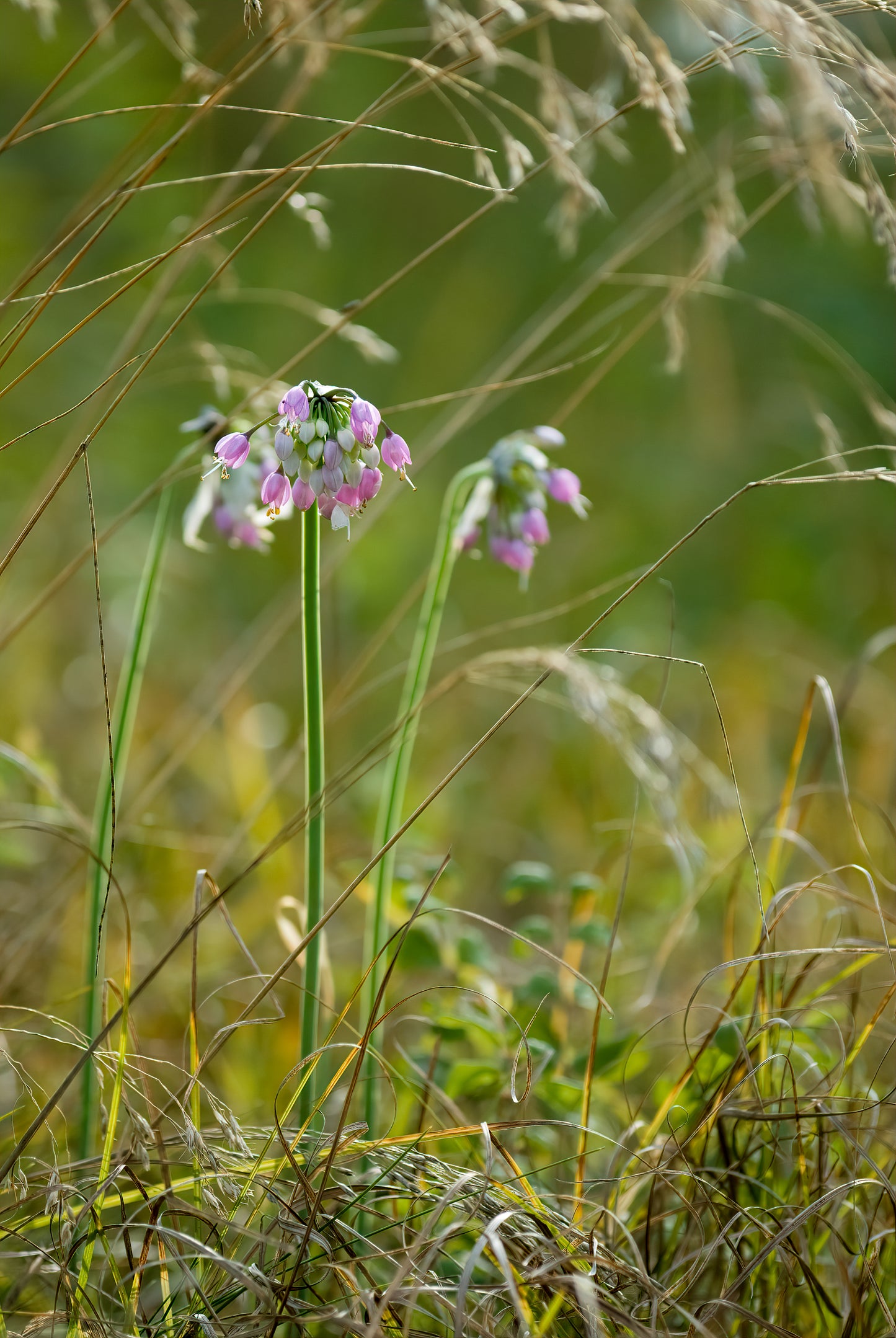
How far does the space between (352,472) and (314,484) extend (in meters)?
0.04

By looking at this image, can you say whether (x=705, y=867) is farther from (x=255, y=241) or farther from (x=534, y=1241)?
(x=255, y=241)

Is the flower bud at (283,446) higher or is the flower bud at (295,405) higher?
the flower bud at (295,405)

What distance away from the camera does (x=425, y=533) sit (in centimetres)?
387

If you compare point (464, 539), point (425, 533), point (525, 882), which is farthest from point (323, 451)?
point (425, 533)

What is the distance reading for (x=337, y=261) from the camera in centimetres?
476

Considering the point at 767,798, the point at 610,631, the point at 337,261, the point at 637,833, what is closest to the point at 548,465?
the point at 637,833

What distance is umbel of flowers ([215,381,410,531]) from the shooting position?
94 centimetres

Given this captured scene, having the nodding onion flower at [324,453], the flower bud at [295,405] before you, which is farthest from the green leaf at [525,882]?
the flower bud at [295,405]

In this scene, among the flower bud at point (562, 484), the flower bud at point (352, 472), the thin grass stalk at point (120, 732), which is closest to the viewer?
the flower bud at point (352, 472)

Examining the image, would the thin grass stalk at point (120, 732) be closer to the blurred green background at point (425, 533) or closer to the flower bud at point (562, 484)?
the blurred green background at point (425, 533)

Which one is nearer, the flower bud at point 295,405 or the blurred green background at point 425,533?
the flower bud at point 295,405

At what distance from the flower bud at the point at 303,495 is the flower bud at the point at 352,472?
0.04 meters

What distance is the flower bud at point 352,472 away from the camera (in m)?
0.96

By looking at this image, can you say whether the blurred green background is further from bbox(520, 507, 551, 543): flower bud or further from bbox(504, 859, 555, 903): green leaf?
bbox(520, 507, 551, 543): flower bud
